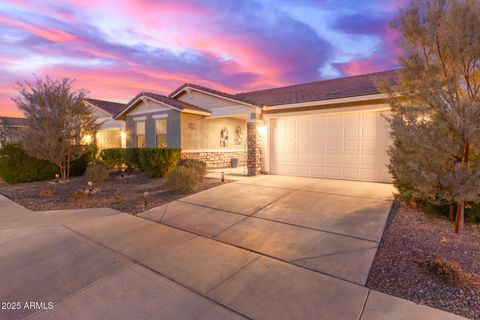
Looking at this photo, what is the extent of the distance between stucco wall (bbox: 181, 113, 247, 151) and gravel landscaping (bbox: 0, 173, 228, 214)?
3.26m

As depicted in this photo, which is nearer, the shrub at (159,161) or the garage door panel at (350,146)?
the garage door panel at (350,146)

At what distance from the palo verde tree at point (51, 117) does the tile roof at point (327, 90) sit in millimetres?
7707

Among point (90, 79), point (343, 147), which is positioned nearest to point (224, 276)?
point (343, 147)

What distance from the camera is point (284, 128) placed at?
10711 millimetres

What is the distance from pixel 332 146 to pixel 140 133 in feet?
37.6

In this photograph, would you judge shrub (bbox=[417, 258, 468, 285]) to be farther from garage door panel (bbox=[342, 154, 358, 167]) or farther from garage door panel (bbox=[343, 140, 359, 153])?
garage door panel (bbox=[343, 140, 359, 153])

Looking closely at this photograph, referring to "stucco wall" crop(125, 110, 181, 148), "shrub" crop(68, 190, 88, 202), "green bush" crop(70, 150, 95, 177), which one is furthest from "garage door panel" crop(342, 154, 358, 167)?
"green bush" crop(70, 150, 95, 177)

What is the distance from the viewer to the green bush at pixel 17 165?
33.4 feet

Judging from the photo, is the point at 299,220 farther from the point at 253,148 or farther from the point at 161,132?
the point at 161,132

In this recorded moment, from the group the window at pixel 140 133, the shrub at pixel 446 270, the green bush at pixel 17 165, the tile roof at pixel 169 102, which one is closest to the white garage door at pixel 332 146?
the tile roof at pixel 169 102

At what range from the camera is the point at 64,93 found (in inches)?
383

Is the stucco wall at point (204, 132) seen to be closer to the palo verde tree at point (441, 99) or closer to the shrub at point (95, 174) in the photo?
the shrub at point (95, 174)

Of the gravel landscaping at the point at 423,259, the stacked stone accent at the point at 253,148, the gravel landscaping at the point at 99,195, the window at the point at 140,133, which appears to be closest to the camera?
the gravel landscaping at the point at 423,259

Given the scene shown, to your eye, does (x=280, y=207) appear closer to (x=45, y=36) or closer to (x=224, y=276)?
(x=224, y=276)
